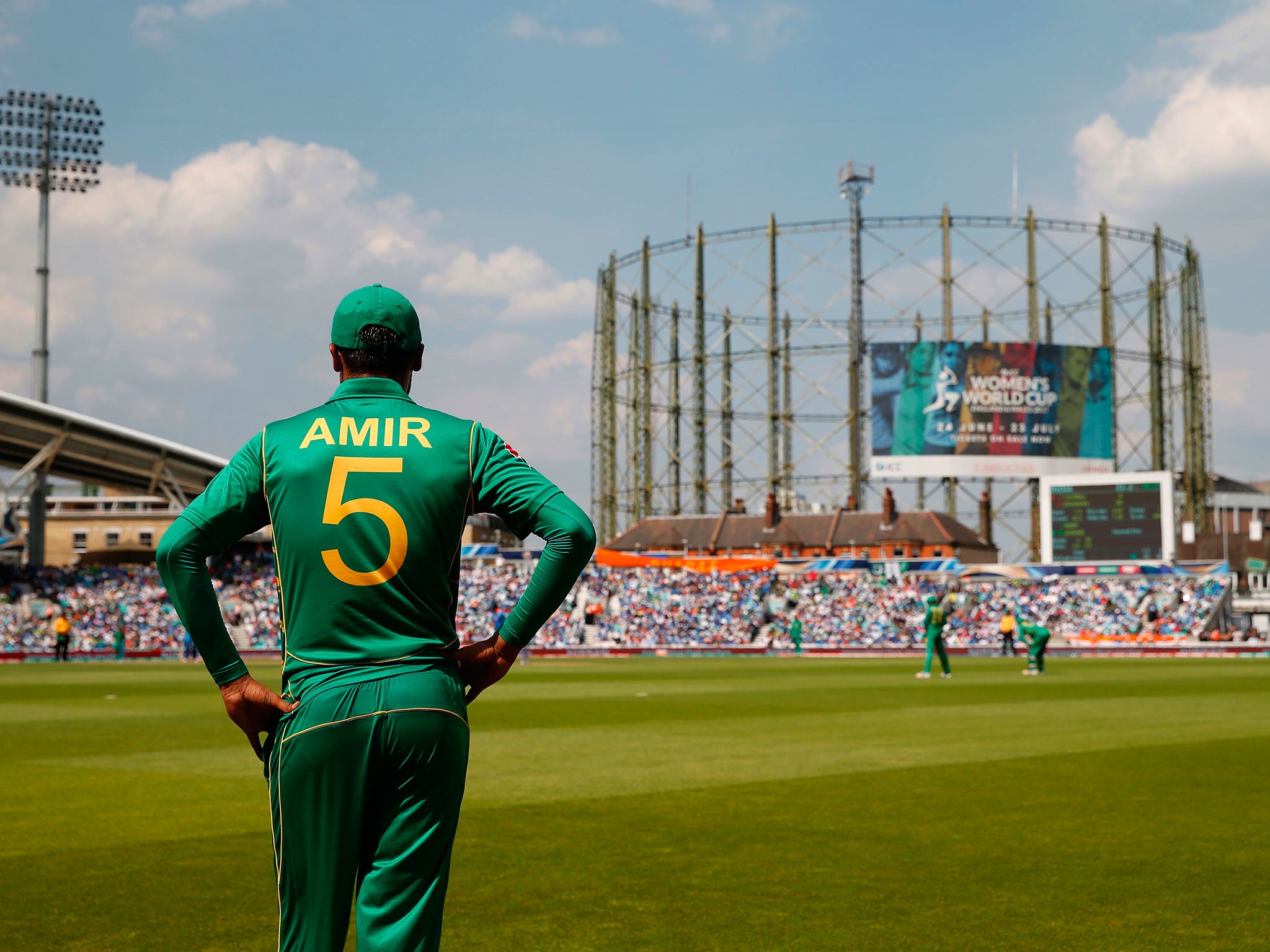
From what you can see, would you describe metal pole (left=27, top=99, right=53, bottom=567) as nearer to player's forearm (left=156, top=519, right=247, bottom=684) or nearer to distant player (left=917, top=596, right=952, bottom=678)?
distant player (left=917, top=596, right=952, bottom=678)

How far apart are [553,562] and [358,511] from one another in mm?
490

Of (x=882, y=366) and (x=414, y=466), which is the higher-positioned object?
(x=882, y=366)

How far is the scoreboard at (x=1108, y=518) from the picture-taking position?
5519cm

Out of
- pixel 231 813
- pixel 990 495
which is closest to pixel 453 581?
pixel 231 813

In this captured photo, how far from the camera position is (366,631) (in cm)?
334

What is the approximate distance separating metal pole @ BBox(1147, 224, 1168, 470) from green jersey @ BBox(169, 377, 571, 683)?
273 feet

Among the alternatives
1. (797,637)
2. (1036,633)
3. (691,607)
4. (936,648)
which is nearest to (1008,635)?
(797,637)

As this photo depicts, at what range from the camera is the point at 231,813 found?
9.55 m

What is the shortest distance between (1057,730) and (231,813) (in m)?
9.81

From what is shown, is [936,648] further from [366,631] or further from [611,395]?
[611,395]

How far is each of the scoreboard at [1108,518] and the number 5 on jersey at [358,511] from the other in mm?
55174

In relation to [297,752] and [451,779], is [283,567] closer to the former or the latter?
[297,752]

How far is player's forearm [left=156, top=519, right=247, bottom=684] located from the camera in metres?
3.35

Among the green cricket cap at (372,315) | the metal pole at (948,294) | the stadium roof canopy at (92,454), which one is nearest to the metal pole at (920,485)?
the metal pole at (948,294)
